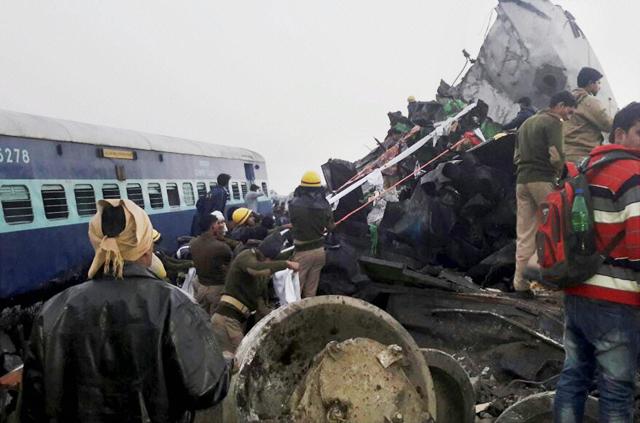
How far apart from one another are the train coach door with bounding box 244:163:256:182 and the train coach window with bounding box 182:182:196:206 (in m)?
4.18

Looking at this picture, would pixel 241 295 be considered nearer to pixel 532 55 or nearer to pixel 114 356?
pixel 114 356

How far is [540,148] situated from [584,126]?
137 centimetres

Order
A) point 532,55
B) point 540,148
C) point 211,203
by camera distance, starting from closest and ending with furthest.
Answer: point 540,148, point 211,203, point 532,55

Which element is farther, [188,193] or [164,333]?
[188,193]

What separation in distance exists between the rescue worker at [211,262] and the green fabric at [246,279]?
0.87 m

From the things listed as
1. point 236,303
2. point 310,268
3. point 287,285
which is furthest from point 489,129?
point 236,303

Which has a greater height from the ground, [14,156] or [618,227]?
[14,156]

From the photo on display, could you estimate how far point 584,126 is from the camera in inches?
255

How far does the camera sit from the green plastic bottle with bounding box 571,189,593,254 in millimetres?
2779

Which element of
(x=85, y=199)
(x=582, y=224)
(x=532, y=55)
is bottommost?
(x=582, y=224)

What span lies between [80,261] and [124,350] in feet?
25.5

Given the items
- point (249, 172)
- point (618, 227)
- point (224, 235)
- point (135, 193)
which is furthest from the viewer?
point (249, 172)

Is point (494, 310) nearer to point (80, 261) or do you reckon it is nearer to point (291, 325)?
point (291, 325)

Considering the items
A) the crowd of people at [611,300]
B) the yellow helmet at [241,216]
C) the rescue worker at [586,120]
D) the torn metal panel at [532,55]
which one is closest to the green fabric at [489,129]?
the torn metal panel at [532,55]
